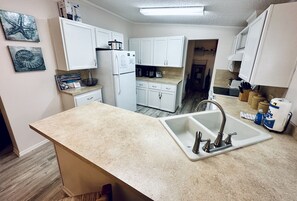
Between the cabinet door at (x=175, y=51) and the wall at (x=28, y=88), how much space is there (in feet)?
8.45

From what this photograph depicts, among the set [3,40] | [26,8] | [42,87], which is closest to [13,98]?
[42,87]

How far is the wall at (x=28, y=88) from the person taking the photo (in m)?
1.80

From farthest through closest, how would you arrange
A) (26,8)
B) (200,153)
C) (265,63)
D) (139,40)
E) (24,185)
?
(139,40)
(26,8)
(24,185)
(265,63)
(200,153)

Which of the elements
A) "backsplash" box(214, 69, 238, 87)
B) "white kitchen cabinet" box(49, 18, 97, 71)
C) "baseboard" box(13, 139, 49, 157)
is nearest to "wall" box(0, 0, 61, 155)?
"baseboard" box(13, 139, 49, 157)

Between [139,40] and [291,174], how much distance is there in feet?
13.4

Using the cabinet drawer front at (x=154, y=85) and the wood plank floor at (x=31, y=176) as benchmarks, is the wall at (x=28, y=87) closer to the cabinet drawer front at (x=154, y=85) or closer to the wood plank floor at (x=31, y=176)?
the wood plank floor at (x=31, y=176)

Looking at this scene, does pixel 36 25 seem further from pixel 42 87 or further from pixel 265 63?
pixel 265 63

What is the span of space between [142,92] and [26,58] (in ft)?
8.83

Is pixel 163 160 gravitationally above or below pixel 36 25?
below

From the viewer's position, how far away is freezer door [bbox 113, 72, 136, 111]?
9.58ft

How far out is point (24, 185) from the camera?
5.32 ft

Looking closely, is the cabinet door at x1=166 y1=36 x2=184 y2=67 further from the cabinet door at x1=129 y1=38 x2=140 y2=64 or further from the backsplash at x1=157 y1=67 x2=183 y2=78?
the cabinet door at x1=129 y1=38 x2=140 y2=64

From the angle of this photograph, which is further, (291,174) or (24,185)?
(24,185)

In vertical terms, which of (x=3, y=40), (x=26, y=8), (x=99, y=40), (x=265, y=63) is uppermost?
(x=26, y=8)
